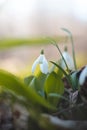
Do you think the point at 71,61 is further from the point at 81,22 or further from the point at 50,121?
the point at 81,22

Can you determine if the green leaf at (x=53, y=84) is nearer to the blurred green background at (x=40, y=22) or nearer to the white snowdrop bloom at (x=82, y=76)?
the white snowdrop bloom at (x=82, y=76)

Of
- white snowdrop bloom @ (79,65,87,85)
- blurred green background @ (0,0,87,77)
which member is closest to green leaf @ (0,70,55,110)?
white snowdrop bloom @ (79,65,87,85)

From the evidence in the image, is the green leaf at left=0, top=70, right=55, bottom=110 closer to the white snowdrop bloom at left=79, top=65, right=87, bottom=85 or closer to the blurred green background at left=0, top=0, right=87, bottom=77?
the white snowdrop bloom at left=79, top=65, right=87, bottom=85

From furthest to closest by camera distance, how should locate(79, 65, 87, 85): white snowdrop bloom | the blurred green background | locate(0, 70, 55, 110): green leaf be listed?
the blurred green background, locate(79, 65, 87, 85): white snowdrop bloom, locate(0, 70, 55, 110): green leaf

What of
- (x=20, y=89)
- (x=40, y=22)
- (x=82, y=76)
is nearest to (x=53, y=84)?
(x=82, y=76)

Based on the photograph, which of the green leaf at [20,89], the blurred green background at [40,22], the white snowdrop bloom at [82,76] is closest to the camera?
the green leaf at [20,89]

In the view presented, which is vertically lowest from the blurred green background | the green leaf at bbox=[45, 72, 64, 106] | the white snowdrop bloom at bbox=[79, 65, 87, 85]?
the blurred green background

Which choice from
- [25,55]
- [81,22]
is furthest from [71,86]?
[81,22]

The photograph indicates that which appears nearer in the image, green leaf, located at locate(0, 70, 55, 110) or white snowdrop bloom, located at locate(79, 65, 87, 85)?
green leaf, located at locate(0, 70, 55, 110)

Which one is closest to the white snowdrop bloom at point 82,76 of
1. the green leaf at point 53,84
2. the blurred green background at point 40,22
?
the green leaf at point 53,84
